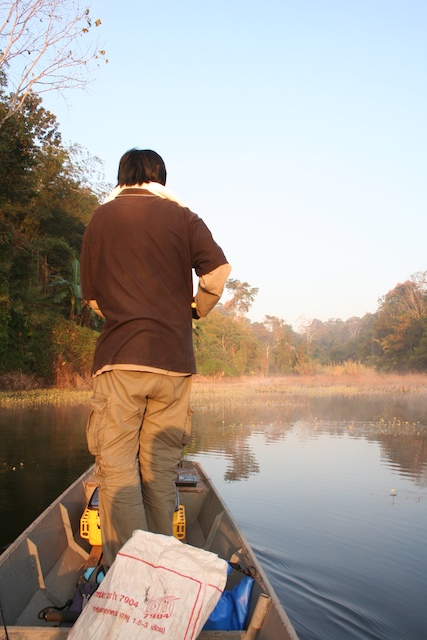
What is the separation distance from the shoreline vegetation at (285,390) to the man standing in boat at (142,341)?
45.0 feet

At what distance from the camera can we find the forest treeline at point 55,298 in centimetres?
1549

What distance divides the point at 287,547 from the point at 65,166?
25.9 meters

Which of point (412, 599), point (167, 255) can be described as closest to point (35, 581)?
point (167, 255)

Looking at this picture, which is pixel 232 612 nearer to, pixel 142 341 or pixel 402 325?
pixel 142 341

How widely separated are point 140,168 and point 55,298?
20.2 metres

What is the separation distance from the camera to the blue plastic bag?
91.8 inches

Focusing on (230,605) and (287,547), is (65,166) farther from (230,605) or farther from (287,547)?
(230,605)

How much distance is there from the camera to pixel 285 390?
86.5 ft

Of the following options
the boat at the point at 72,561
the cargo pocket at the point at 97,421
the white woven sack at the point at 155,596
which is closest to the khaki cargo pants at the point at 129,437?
the cargo pocket at the point at 97,421

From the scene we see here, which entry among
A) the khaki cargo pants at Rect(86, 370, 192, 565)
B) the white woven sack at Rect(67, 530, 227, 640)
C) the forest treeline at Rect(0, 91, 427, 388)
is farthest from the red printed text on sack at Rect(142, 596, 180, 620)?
the forest treeline at Rect(0, 91, 427, 388)

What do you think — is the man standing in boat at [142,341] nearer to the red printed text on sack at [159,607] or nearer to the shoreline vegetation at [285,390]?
the red printed text on sack at [159,607]

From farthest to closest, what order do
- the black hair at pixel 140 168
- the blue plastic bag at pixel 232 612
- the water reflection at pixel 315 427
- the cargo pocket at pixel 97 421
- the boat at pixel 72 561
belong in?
the water reflection at pixel 315 427 < the black hair at pixel 140 168 < the cargo pocket at pixel 97 421 < the blue plastic bag at pixel 232 612 < the boat at pixel 72 561

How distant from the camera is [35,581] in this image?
2852 mm

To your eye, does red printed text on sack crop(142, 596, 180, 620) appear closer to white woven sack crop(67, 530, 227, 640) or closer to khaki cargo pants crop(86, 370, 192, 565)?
white woven sack crop(67, 530, 227, 640)
